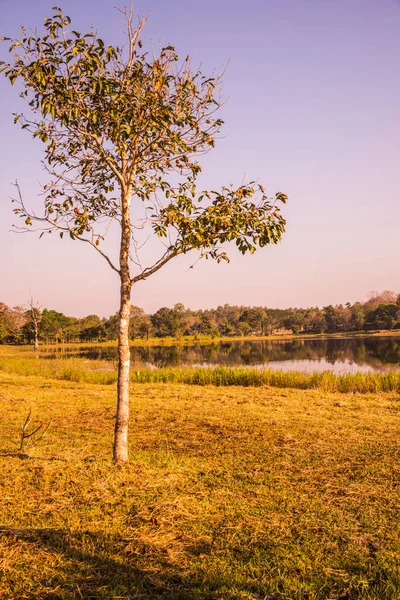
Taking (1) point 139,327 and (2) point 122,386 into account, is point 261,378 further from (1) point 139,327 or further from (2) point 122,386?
(1) point 139,327

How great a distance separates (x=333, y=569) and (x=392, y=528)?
0.91 metres

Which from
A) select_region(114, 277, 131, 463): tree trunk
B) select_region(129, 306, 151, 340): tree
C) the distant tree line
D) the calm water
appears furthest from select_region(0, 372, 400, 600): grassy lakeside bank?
select_region(129, 306, 151, 340): tree

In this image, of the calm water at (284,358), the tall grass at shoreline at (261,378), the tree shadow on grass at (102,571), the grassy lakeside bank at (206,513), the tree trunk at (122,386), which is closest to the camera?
the tree shadow on grass at (102,571)

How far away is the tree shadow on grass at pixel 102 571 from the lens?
2.69 metres

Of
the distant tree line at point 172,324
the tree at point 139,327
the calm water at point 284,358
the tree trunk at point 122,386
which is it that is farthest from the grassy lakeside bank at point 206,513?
the tree at point 139,327

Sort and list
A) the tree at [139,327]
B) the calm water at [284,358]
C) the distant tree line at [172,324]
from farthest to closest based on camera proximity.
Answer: the tree at [139,327] < the distant tree line at [172,324] < the calm water at [284,358]

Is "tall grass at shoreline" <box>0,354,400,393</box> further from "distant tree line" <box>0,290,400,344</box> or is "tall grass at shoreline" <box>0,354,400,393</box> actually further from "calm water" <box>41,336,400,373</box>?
"distant tree line" <box>0,290,400,344</box>

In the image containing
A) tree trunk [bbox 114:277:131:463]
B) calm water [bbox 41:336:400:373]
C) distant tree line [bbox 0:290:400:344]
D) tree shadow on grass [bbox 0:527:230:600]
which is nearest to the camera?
tree shadow on grass [bbox 0:527:230:600]

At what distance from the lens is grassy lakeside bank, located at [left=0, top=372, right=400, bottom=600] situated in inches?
111

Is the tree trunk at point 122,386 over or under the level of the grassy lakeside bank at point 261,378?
over

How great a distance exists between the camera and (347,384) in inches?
498

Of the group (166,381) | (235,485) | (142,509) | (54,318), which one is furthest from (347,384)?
(54,318)

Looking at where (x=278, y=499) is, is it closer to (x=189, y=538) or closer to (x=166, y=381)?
(x=189, y=538)

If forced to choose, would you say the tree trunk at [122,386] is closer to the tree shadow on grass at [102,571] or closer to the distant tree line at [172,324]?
the tree shadow on grass at [102,571]
